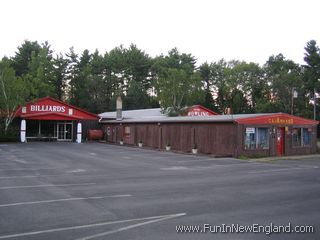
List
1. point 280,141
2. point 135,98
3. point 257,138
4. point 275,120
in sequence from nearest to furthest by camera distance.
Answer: point 257,138, point 275,120, point 280,141, point 135,98

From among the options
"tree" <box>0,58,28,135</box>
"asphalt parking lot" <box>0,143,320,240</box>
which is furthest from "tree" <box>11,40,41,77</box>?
"asphalt parking lot" <box>0,143,320,240</box>

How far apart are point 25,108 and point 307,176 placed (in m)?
35.5

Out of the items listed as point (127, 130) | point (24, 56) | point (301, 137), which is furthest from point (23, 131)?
point (24, 56)

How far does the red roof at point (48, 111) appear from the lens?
148ft

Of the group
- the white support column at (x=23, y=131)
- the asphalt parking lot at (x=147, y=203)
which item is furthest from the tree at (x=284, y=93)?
the asphalt parking lot at (x=147, y=203)

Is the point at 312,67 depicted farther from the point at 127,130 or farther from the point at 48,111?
the point at 48,111

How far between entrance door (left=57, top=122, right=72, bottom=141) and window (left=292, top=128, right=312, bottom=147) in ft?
90.2

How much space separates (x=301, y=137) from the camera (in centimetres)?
3275

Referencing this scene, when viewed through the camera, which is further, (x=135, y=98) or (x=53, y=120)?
(x=135, y=98)

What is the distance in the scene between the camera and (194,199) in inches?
434

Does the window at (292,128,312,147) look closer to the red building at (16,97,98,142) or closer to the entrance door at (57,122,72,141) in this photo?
the red building at (16,97,98,142)

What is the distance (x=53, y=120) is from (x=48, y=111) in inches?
72.6

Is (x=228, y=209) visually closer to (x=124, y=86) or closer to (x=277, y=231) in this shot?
(x=277, y=231)

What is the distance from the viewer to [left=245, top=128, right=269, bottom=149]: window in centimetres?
2877
